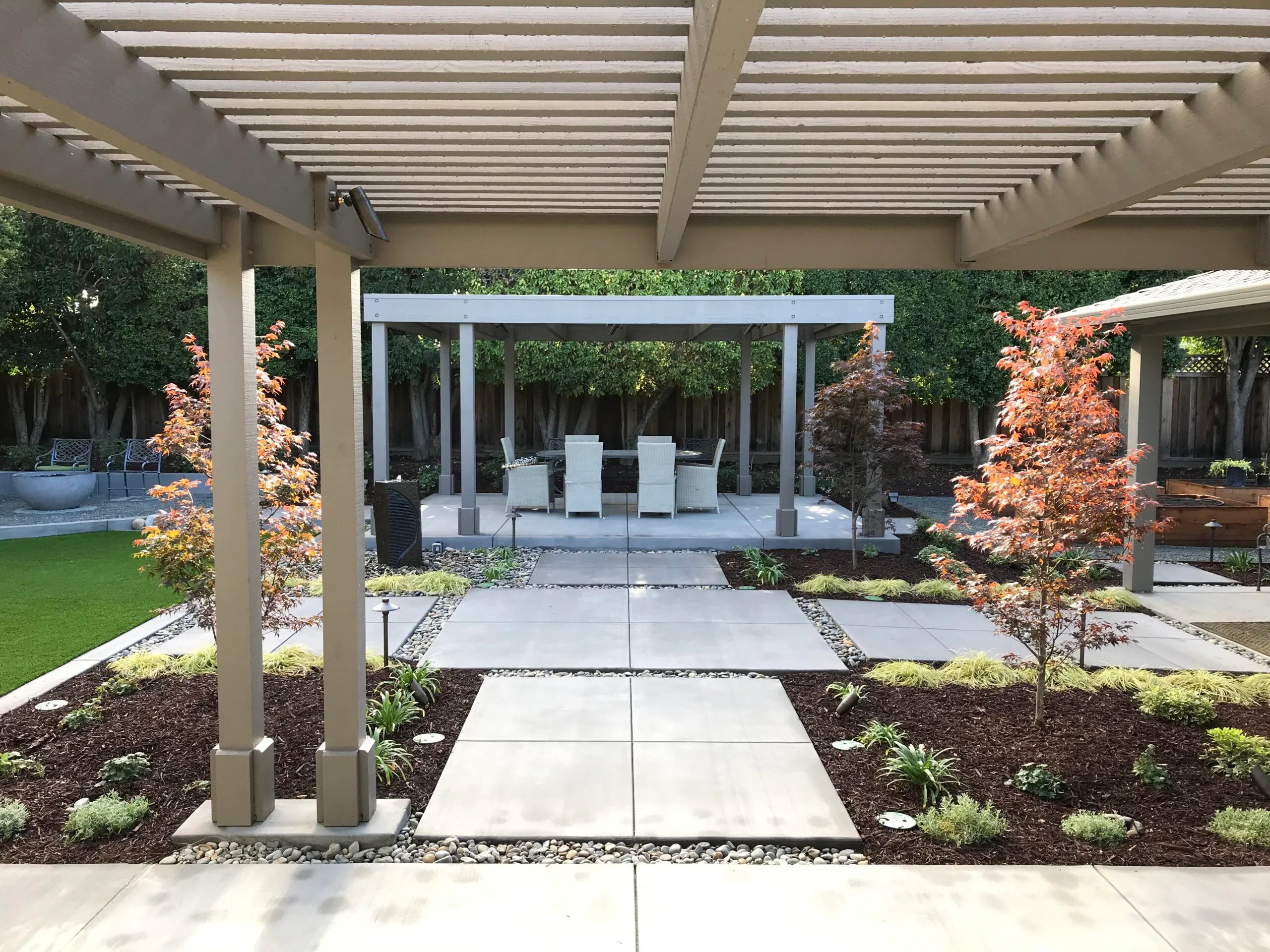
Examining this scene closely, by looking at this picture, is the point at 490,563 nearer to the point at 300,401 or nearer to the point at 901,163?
the point at 901,163

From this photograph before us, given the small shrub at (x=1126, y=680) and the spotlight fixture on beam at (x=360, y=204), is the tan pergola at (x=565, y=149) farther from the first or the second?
the small shrub at (x=1126, y=680)

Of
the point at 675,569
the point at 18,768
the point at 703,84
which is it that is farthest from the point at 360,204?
the point at 675,569

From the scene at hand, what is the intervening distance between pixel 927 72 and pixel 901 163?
855 millimetres

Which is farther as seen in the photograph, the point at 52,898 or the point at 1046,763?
the point at 1046,763

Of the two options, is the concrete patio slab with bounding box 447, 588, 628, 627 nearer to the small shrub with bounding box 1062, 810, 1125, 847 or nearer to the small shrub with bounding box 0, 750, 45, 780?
the small shrub with bounding box 0, 750, 45, 780

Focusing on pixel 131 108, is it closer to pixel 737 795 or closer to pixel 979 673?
pixel 737 795

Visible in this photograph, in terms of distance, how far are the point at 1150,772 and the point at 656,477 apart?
7824mm

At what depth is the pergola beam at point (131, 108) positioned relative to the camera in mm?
1862

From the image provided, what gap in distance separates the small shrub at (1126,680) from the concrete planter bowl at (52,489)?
1357 centimetres

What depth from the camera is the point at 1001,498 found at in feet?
16.6

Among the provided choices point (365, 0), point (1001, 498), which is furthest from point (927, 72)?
point (1001, 498)

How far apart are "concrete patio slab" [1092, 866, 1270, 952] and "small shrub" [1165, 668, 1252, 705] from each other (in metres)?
2.19

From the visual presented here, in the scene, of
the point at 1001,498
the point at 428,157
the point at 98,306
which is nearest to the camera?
the point at 428,157

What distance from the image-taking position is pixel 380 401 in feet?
36.8
